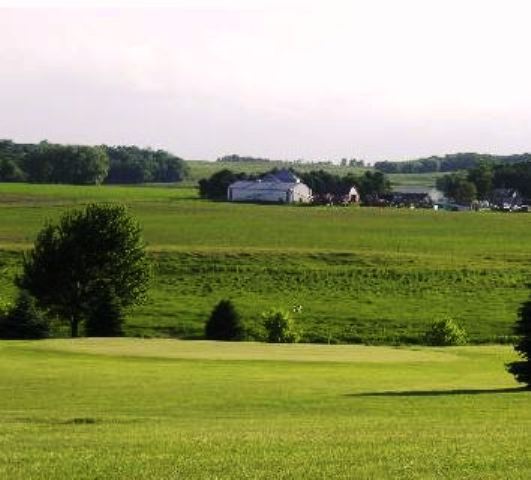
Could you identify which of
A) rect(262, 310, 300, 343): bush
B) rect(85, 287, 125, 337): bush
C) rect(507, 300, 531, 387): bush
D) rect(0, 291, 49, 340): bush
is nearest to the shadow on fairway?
rect(507, 300, 531, 387): bush

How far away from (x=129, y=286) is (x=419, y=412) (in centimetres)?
4019

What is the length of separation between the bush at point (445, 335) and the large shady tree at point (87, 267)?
16350mm

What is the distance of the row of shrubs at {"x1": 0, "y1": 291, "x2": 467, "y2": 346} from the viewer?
2334 inches

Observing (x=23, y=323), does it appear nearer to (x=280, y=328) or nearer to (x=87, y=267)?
(x=87, y=267)

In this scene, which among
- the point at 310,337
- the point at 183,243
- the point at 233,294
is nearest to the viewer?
the point at 310,337

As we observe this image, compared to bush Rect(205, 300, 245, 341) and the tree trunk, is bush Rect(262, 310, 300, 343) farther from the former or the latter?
the tree trunk

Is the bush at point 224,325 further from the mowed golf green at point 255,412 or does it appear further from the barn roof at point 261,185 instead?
the barn roof at point 261,185

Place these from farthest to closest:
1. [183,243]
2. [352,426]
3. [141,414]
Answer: [183,243], [141,414], [352,426]

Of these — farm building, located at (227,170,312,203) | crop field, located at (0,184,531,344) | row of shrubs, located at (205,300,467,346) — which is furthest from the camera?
farm building, located at (227,170,312,203)

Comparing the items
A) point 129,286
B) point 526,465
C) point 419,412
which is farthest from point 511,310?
point 526,465

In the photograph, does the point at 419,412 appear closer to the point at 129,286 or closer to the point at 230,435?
the point at 230,435

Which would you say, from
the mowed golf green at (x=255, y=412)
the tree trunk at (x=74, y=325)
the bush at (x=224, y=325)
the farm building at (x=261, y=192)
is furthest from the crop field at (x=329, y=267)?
the farm building at (x=261, y=192)

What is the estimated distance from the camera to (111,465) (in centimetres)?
1529

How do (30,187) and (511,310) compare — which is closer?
(511,310)
